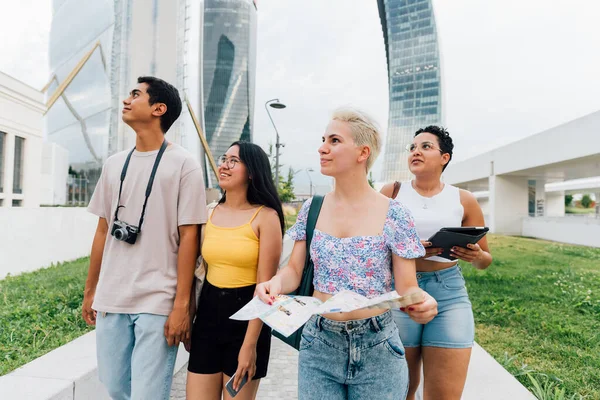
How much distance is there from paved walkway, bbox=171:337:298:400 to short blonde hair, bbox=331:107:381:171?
255 centimetres

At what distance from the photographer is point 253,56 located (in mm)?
73812

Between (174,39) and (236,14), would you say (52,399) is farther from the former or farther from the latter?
(236,14)

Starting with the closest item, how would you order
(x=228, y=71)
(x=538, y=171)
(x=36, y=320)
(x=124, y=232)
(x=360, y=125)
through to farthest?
(x=360, y=125), (x=124, y=232), (x=36, y=320), (x=538, y=171), (x=228, y=71)

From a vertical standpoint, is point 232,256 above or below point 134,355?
above

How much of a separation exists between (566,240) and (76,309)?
2248cm

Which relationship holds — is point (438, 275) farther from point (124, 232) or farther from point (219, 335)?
point (124, 232)

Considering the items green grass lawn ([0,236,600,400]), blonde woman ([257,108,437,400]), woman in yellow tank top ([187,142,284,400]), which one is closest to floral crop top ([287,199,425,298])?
blonde woman ([257,108,437,400])

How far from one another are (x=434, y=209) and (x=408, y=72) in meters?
70.4

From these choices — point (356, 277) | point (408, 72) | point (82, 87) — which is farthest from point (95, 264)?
point (408, 72)

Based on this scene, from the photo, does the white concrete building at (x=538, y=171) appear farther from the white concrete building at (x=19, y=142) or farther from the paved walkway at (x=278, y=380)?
the white concrete building at (x=19, y=142)

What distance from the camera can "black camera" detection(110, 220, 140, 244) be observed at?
1962 mm

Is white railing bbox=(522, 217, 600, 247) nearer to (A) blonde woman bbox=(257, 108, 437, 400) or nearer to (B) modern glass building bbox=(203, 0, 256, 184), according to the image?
(A) blonde woman bbox=(257, 108, 437, 400)

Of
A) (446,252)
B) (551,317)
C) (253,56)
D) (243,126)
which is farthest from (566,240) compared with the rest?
(253,56)

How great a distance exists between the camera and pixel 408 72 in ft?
218
